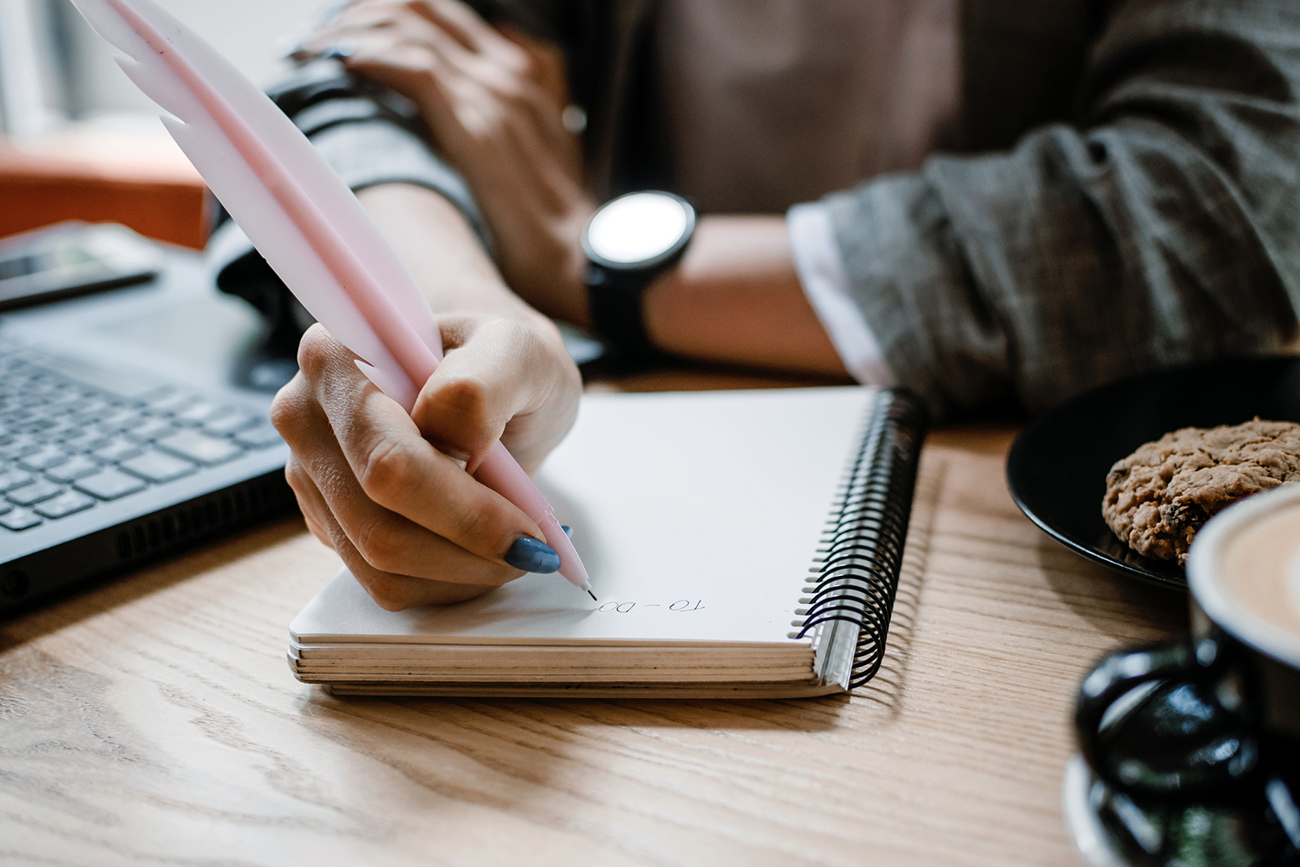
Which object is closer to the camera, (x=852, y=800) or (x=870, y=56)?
(x=852, y=800)

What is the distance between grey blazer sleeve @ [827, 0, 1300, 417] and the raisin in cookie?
160 millimetres

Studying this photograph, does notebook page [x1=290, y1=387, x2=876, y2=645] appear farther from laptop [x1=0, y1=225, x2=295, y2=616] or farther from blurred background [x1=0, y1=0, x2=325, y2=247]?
blurred background [x1=0, y1=0, x2=325, y2=247]

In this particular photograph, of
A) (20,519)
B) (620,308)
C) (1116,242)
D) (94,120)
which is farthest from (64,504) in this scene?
(94,120)

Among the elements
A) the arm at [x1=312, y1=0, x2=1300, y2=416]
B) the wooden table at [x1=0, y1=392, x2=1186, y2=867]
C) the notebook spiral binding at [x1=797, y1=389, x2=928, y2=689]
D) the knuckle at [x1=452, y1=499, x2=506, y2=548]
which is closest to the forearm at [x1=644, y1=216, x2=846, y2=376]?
the arm at [x1=312, y1=0, x2=1300, y2=416]

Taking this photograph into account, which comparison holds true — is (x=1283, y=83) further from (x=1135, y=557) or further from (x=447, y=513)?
(x=447, y=513)

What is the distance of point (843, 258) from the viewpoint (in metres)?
0.63

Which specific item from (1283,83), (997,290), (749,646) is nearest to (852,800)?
(749,646)

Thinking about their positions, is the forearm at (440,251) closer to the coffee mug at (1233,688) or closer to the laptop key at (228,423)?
the laptop key at (228,423)

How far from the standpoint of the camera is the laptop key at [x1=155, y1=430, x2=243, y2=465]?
512 millimetres

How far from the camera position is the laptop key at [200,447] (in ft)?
1.68

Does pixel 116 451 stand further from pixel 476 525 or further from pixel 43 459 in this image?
pixel 476 525

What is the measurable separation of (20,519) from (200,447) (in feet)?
0.32

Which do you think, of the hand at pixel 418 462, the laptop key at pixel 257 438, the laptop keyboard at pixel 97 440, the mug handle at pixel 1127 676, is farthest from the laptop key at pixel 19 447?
the mug handle at pixel 1127 676

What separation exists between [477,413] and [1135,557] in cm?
26
